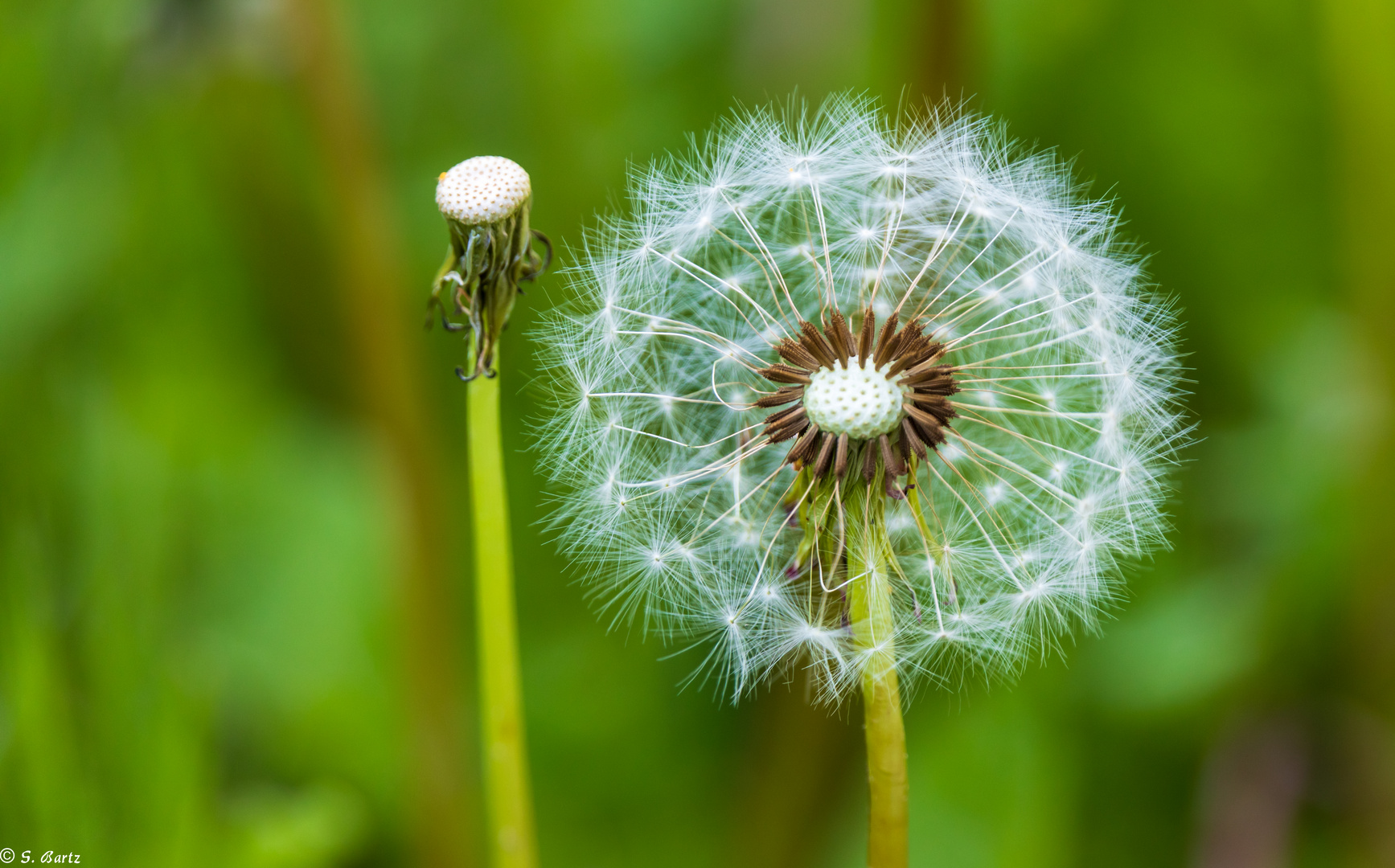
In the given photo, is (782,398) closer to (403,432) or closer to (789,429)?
(789,429)

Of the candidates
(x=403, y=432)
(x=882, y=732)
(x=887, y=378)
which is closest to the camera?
(x=882, y=732)

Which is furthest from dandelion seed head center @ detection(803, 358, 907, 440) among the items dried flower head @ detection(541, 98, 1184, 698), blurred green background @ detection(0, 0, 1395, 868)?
blurred green background @ detection(0, 0, 1395, 868)

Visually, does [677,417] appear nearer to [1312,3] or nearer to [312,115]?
[312,115]

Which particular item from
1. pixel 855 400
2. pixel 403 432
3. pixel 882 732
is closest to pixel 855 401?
pixel 855 400

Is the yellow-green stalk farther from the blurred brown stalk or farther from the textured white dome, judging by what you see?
the blurred brown stalk

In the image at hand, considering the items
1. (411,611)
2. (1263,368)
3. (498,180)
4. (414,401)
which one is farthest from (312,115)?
(1263,368)

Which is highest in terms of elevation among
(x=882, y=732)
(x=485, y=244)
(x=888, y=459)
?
(x=485, y=244)
